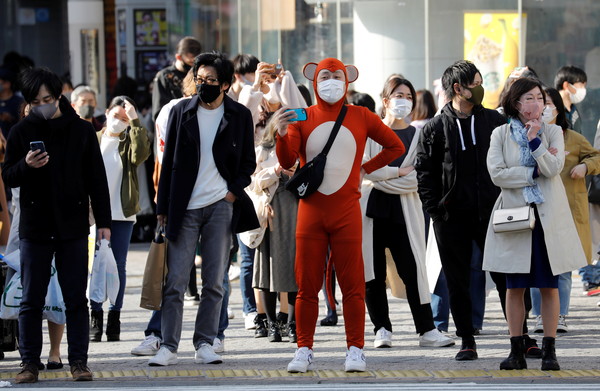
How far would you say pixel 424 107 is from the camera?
11.9 meters

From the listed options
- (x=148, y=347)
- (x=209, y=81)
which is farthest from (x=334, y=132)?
(x=148, y=347)

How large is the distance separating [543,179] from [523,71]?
2.63 meters

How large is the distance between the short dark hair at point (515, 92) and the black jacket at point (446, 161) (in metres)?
0.40

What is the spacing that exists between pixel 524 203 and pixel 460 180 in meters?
0.68

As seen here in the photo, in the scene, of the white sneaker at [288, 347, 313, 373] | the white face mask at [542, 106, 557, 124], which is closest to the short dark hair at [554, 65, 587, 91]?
the white face mask at [542, 106, 557, 124]

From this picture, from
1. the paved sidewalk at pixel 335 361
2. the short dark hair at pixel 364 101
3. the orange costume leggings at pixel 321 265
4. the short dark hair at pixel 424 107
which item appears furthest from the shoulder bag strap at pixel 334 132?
the short dark hair at pixel 424 107

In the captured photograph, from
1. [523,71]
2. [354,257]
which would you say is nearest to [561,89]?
[523,71]

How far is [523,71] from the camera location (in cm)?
1064

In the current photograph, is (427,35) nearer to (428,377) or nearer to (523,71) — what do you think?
(523,71)

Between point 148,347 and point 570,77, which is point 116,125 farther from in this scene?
point 570,77

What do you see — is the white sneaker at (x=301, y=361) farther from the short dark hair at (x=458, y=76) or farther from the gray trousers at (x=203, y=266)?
the short dark hair at (x=458, y=76)

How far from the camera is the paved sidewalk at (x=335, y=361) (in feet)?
26.6

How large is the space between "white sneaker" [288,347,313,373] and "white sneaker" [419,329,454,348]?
1304mm

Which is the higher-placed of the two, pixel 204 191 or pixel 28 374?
pixel 204 191
